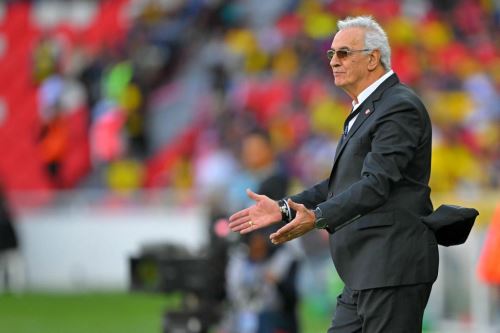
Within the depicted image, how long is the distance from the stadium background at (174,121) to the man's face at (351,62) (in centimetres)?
765

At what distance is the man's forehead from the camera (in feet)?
20.7

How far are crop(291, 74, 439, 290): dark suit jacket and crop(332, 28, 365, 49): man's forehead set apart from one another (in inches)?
10.6

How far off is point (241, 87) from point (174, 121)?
185 cm

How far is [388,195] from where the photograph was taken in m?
6.00

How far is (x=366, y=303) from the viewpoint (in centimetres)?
614

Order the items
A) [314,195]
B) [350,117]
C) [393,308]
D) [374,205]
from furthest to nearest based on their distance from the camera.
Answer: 1. [314,195]
2. [350,117]
3. [393,308]
4. [374,205]

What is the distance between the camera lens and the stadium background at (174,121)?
54.1ft

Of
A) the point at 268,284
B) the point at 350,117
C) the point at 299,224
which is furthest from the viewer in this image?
the point at 268,284

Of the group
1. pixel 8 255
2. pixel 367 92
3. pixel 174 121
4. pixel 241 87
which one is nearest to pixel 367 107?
pixel 367 92

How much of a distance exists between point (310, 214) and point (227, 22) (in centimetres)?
1812

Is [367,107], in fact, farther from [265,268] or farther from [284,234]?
[265,268]

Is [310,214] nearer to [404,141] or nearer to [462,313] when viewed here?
[404,141]

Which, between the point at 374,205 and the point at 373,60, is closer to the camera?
the point at 374,205

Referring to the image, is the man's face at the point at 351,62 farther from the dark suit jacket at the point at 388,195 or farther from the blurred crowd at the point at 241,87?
the blurred crowd at the point at 241,87
